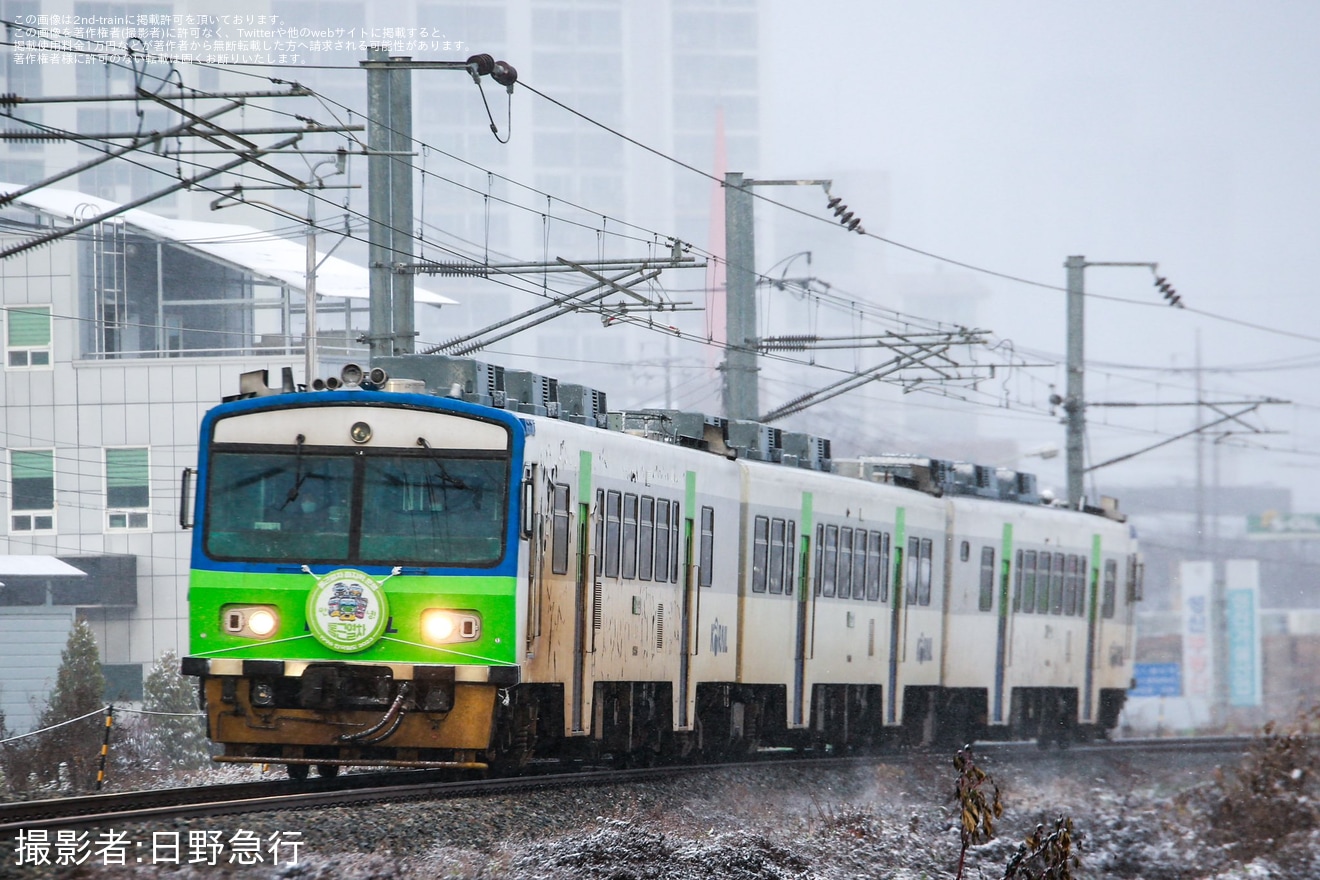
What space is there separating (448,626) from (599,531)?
262cm

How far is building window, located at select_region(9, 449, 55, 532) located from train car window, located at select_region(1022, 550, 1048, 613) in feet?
80.4

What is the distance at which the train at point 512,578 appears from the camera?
43.3ft

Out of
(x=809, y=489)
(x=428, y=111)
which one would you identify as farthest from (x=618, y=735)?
(x=428, y=111)

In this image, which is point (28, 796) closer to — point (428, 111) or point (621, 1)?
point (428, 111)

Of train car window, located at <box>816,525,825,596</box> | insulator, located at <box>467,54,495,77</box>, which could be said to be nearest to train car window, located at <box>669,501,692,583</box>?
train car window, located at <box>816,525,825,596</box>

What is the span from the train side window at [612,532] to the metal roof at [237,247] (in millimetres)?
23662

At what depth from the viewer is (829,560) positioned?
852 inches

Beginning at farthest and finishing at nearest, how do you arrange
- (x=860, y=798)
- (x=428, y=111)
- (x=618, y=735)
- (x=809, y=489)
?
(x=428, y=111), (x=809, y=489), (x=860, y=798), (x=618, y=735)

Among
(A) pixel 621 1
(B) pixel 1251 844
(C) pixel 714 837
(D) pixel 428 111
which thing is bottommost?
(B) pixel 1251 844

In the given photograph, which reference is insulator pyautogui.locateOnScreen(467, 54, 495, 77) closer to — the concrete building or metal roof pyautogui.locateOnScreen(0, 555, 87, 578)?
metal roof pyautogui.locateOnScreen(0, 555, 87, 578)

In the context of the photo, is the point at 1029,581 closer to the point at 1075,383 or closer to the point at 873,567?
the point at 873,567

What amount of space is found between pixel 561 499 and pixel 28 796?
6.79 m

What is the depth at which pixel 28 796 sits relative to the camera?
17.9 metres

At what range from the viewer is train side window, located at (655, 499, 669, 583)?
668 inches
